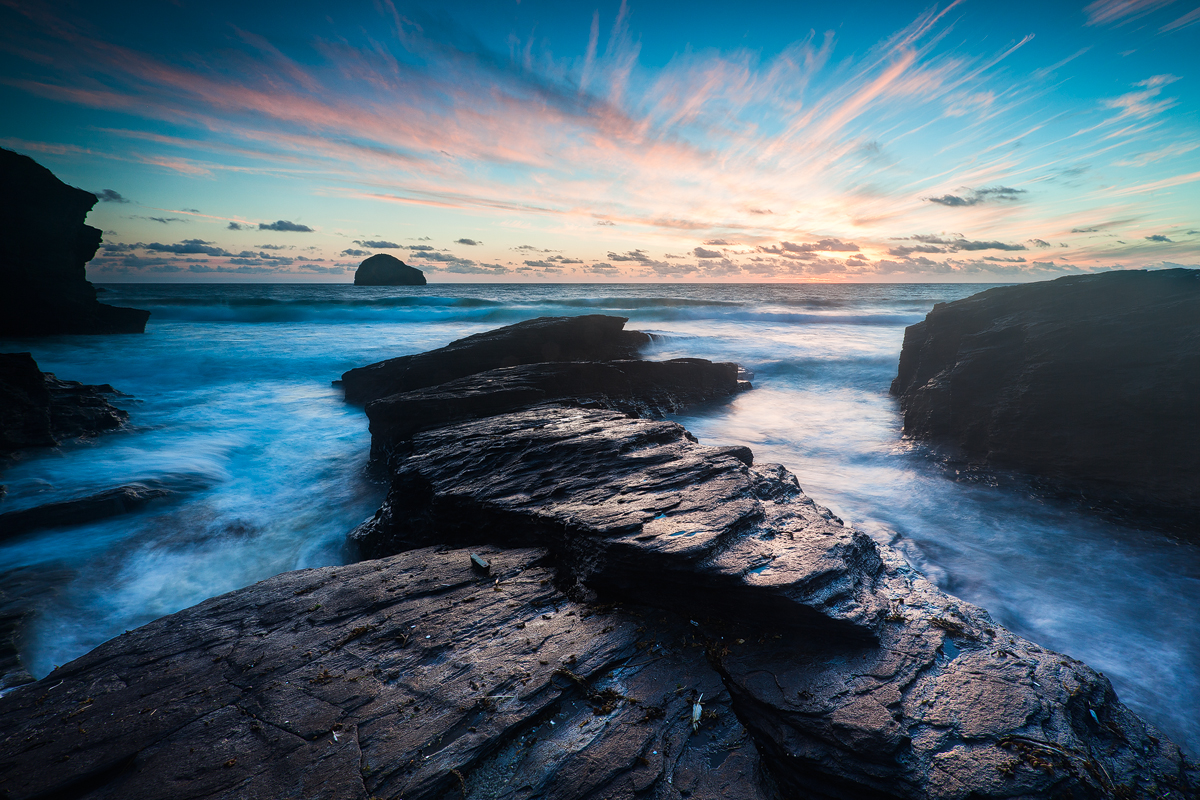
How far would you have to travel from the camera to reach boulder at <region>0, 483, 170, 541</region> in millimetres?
7176

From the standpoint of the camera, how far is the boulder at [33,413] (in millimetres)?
9648

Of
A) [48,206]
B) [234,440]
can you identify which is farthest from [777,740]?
[48,206]

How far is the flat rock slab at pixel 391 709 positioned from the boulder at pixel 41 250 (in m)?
31.4

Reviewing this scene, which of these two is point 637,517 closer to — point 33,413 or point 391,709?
point 391,709

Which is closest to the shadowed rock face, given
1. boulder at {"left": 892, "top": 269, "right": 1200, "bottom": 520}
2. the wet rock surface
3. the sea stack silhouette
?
the wet rock surface

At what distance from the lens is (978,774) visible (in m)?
2.55

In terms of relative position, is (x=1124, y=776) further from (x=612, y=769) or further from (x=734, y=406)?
(x=734, y=406)

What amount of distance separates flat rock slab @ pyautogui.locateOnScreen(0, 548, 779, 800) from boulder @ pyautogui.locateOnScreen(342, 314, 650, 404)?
10293 mm

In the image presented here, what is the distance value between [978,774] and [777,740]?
1.03 metres

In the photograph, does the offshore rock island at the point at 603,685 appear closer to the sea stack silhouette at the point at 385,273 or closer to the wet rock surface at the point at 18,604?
the wet rock surface at the point at 18,604

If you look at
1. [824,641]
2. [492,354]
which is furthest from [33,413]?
[824,641]

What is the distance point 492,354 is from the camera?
14.6 m

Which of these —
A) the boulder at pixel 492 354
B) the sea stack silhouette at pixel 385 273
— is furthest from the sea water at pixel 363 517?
the sea stack silhouette at pixel 385 273

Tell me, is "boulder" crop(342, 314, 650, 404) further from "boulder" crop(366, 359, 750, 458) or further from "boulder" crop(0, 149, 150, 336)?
"boulder" crop(0, 149, 150, 336)
